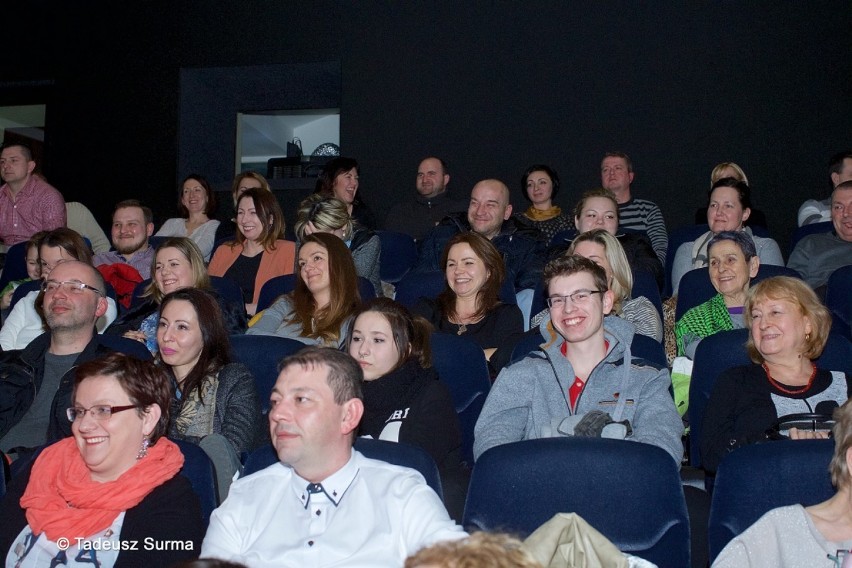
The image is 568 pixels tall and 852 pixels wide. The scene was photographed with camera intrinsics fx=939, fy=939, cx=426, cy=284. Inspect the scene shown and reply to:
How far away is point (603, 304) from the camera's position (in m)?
3.09

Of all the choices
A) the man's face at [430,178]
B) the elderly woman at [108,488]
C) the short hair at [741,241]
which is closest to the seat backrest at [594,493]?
the elderly woman at [108,488]

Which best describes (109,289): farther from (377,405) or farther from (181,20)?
(181,20)

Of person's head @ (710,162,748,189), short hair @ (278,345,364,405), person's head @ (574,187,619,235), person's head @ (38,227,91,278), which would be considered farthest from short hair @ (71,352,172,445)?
person's head @ (710,162,748,189)

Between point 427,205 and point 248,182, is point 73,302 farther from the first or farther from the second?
point 427,205

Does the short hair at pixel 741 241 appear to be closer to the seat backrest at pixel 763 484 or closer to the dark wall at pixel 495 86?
the seat backrest at pixel 763 484

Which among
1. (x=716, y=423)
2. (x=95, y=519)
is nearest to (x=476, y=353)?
(x=716, y=423)

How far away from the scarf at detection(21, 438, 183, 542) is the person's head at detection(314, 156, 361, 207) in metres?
3.75

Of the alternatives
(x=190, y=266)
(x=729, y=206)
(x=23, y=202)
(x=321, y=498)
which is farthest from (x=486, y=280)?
(x=23, y=202)

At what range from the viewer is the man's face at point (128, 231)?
17.4 ft

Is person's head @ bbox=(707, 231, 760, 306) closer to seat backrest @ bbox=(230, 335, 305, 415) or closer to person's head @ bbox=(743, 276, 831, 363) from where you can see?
person's head @ bbox=(743, 276, 831, 363)

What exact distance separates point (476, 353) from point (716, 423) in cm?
90

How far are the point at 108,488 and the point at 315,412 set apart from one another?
535 millimetres

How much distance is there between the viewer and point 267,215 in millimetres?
4992

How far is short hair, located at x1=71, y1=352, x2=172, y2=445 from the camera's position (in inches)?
92.4
